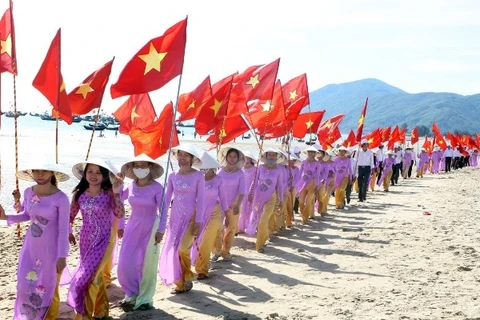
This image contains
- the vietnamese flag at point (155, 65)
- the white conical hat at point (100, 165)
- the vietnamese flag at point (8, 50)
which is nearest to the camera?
the white conical hat at point (100, 165)

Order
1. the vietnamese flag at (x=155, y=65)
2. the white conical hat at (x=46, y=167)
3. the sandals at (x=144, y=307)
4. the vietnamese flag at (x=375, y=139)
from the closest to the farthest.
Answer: the white conical hat at (x=46, y=167) → the sandals at (x=144, y=307) → the vietnamese flag at (x=155, y=65) → the vietnamese flag at (x=375, y=139)

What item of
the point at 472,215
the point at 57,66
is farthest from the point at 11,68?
the point at 472,215

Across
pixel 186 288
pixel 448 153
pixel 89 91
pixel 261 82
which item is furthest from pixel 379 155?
pixel 186 288

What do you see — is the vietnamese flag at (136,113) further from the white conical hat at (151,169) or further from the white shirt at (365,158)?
the white shirt at (365,158)

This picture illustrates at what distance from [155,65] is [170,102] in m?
1.46

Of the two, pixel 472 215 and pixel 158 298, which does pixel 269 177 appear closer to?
pixel 158 298

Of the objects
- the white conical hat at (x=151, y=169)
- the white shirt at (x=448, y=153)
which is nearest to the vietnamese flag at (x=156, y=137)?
the white conical hat at (x=151, y=169)

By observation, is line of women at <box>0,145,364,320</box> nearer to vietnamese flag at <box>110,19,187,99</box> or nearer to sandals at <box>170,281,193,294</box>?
sandals at <box>170,281,193,294</box>

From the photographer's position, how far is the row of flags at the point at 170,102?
714 cm

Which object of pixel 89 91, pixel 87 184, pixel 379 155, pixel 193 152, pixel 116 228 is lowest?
pixel 116 228

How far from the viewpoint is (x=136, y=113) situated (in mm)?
9883

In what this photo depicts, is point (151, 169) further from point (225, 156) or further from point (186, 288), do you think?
point (225, 156)

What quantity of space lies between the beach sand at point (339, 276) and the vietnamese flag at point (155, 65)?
2.41 metres

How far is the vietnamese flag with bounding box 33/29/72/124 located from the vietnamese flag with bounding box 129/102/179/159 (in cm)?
114
